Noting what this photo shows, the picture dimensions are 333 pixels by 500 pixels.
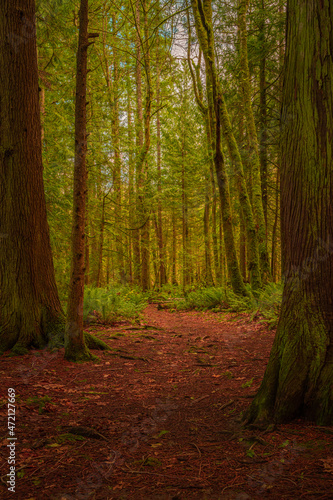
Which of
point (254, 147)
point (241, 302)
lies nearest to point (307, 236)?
point (241, 302)

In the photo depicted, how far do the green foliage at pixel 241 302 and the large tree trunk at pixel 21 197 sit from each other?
5289 millimetres

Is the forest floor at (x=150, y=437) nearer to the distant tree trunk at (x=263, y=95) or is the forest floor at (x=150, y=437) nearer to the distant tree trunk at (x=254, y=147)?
the distant tree trunk at (x=254, y=147)

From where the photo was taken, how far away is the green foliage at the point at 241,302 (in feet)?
26.5

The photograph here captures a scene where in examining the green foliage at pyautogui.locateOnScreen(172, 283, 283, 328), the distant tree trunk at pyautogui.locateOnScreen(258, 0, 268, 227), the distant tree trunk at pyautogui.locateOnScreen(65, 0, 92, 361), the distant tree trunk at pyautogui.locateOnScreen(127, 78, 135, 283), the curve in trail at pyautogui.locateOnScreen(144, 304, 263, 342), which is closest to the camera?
the distant tree trunk at pyautogui.locateOnScreen(65, 0, 92, 361)

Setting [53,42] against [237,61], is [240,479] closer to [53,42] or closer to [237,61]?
[53,42]

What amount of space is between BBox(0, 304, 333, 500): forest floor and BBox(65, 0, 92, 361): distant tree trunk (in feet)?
1.09

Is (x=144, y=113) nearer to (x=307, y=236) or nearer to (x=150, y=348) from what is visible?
(x=150, y=348)

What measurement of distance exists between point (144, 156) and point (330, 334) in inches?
522

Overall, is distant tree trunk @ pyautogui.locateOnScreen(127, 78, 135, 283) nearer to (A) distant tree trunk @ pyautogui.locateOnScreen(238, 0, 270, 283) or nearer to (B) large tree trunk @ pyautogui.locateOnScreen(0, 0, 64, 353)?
(A) distant tree trunk @ pyautogui.locateOnScreen(238, 0, 270, 283)

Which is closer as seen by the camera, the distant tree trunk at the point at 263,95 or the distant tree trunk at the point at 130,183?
the distant tree trunk at the point at 263,95

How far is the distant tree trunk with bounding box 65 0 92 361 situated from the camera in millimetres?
5117

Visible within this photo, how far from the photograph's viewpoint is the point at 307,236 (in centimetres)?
288

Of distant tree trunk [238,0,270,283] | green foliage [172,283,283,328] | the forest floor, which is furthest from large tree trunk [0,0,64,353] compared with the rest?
distant tree trunk [238,0,270,283]

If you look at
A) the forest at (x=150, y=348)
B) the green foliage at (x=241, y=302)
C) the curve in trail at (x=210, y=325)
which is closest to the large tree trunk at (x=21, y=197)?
the forest at (x=150, y=348)
